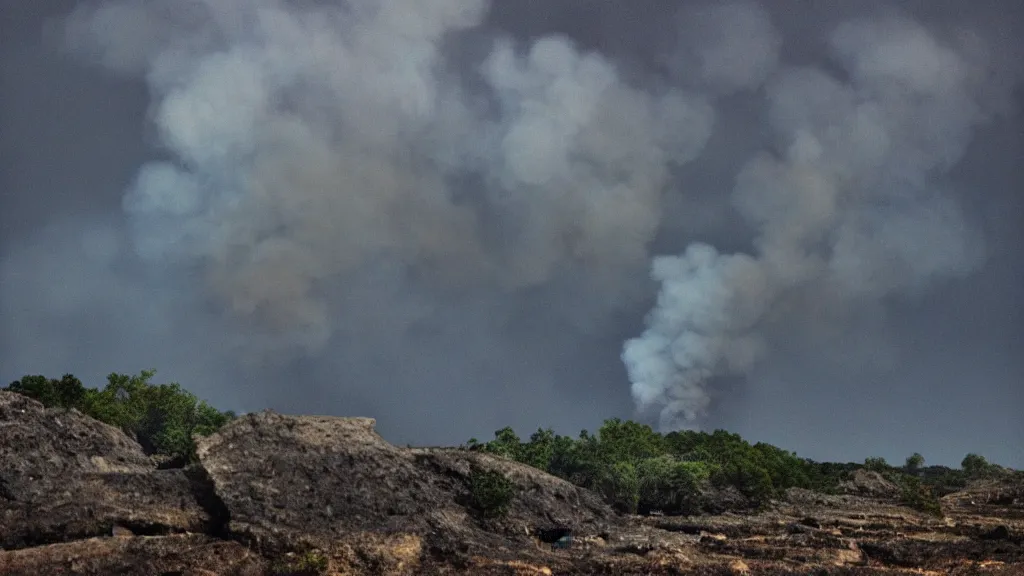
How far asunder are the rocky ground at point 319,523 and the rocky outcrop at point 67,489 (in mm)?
90

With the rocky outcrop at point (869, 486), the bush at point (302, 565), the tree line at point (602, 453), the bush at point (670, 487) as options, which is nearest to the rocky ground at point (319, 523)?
the bush at point (302, 565)

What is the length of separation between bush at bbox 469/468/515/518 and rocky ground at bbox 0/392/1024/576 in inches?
22.7

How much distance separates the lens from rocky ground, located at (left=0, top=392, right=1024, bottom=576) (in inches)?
1298

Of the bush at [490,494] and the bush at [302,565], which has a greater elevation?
the bush at [490,494]

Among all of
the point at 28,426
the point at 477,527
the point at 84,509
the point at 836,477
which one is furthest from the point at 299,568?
the point at 836,477

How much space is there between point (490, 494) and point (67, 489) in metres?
24.8

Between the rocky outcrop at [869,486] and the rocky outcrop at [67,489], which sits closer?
the rocky outcrop at [67,489]

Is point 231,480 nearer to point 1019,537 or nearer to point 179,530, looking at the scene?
point 179,530

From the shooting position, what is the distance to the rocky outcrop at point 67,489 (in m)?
35.2

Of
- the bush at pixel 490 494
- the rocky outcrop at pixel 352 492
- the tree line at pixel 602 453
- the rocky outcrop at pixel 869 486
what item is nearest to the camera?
the rocky outcrop at pixel 352 492

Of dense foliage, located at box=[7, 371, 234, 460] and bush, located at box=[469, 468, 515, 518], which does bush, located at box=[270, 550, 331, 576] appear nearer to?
bush, located at box=[469, 468, 515, 518]

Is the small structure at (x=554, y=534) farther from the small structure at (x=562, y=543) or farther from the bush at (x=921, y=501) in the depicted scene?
the bush at (x=921, y=501)

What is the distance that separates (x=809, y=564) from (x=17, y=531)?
3807 centimetres

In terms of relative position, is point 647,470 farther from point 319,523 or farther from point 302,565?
point 302,565
